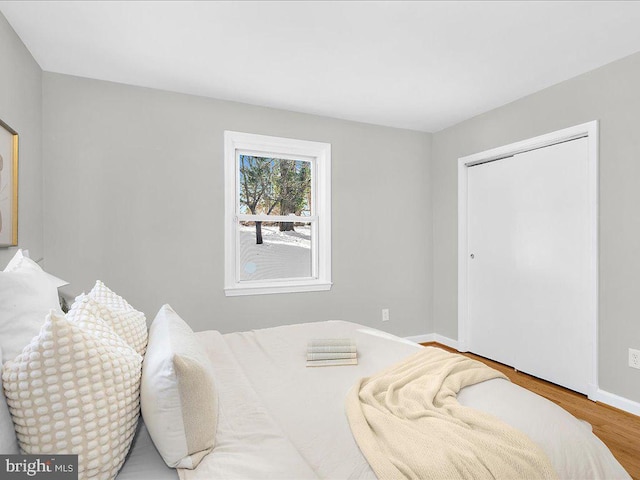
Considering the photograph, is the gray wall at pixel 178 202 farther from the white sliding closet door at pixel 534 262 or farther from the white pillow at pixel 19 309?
the white pillow at pixel 19 309

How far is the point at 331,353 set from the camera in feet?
5.97

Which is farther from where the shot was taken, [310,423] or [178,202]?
[178,202]

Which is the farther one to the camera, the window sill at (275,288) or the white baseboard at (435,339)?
the white baseboard at (435,339)

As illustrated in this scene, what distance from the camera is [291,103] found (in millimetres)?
3395

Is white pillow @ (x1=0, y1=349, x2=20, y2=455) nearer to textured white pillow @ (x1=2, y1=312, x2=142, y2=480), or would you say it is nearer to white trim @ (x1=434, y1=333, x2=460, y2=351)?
textured white pillow @ (x1=2, y1=312, x2=142, y2=480)

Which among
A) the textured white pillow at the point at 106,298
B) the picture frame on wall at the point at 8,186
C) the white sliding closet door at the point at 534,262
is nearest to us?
the textured white pillow at the point at 106,298

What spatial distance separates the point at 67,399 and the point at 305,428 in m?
0.69

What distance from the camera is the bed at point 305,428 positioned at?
1.00 metres

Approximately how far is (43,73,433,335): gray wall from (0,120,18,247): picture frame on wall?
1.95 ft

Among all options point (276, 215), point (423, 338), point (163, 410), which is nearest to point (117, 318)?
point (163, 410)

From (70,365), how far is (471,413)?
47.0 inches

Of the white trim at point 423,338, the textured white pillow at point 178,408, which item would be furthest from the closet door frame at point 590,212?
the textured white pillow at point 178,408

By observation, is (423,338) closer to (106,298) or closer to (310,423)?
(310,423)

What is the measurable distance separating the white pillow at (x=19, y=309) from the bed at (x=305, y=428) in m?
0.46
